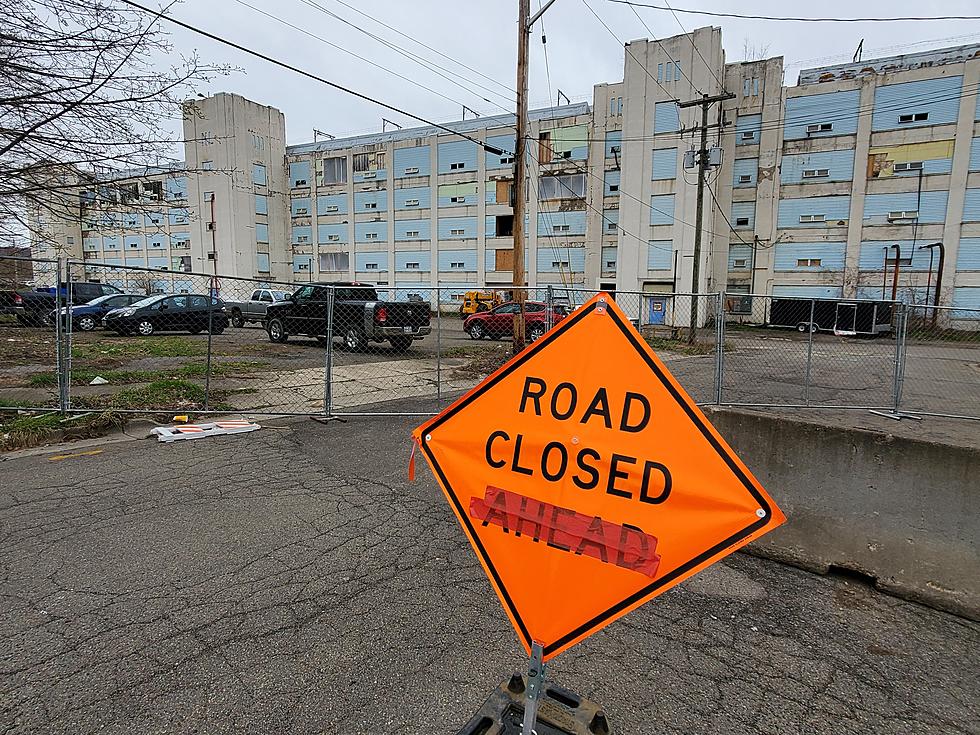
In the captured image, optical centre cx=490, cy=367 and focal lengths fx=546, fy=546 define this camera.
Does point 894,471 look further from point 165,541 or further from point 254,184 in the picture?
point 254,184

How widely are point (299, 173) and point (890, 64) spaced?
4693 cm

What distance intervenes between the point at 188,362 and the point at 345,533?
10.3 metres

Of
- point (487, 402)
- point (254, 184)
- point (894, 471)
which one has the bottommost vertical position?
point (894, 471)

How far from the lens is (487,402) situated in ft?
7.82

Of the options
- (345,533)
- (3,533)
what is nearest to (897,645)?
(345,533)

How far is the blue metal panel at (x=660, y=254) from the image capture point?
36.6 metres

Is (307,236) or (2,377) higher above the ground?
(307,236)

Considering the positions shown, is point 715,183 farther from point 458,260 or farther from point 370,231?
point 370,231

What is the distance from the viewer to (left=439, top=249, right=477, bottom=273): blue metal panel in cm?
4434

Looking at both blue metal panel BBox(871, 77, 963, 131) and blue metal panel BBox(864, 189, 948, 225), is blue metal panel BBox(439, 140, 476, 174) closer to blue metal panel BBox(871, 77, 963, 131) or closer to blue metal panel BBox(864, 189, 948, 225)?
blue metal panel BBox(871, 77, 963, 131)

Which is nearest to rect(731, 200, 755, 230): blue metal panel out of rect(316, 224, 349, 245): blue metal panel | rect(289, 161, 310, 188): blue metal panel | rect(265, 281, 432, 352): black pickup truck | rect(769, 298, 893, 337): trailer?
rect(769, 298, 893, 337): trailer

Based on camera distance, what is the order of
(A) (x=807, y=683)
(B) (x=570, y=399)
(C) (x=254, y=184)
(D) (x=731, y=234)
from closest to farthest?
(B) (x=570, y=399)
(A) (x=807, y=683)
(D) (x=731, y=234)
(C) (x=254, y=184)

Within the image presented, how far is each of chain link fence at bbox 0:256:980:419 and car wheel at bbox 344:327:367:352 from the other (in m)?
0.03

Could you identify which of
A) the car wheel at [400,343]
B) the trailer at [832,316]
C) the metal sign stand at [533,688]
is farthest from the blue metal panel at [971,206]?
the metal sign stand at [533,688]
